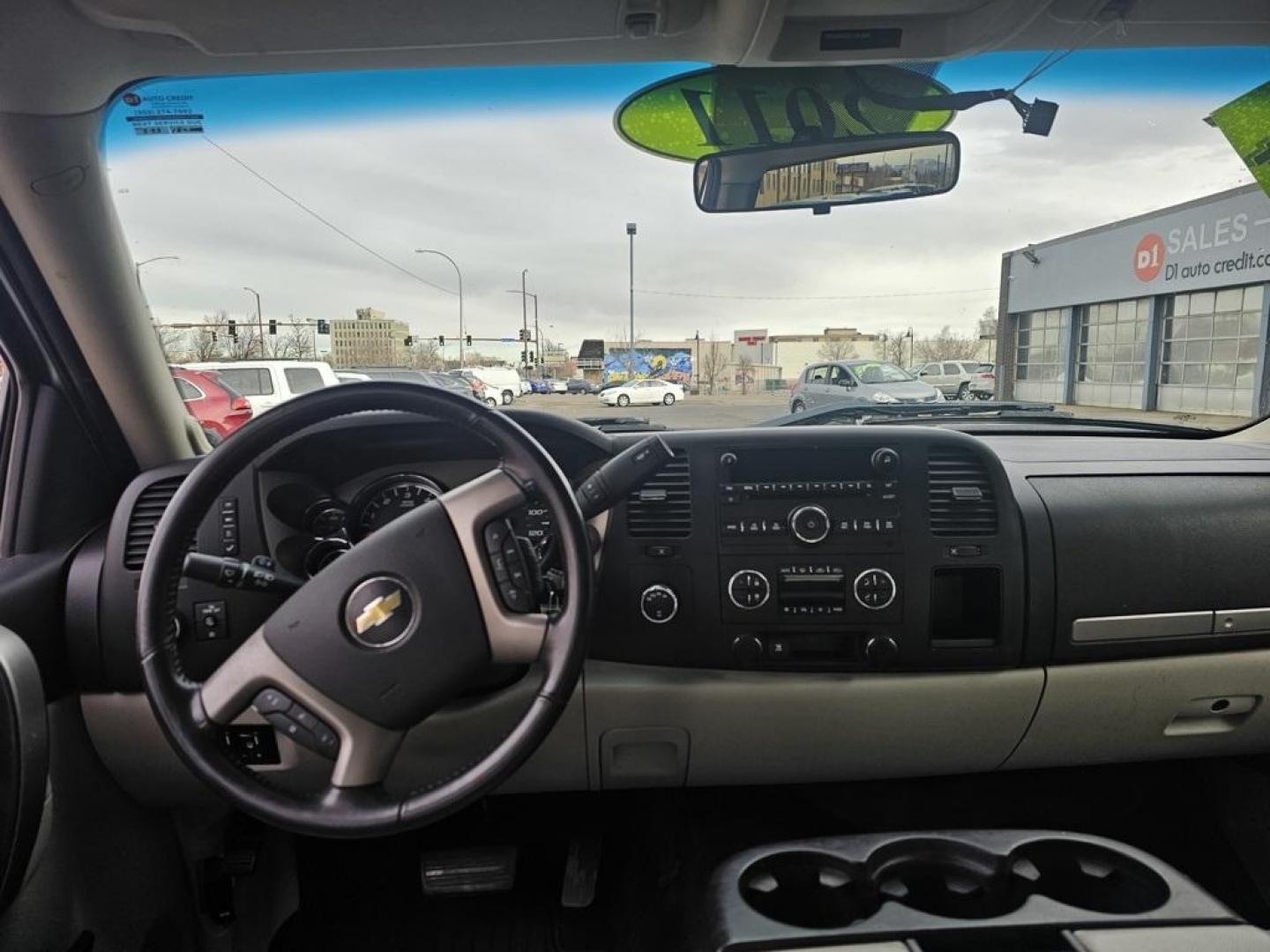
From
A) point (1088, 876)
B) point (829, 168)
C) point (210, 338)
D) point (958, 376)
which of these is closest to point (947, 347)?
point (958, 376)

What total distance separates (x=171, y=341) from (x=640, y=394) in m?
1.31

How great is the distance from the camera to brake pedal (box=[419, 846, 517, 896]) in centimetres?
233

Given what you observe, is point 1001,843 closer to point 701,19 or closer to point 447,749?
point 447,749

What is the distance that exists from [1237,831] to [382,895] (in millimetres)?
2535

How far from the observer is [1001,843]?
5.35 ft

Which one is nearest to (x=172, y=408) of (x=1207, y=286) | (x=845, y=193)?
(x=845, y=193)

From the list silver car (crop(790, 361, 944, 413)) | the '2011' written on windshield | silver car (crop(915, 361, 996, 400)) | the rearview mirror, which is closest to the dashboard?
silver car (crop(790, 361, 944, 413))

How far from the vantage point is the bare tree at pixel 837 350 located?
93.1 inches

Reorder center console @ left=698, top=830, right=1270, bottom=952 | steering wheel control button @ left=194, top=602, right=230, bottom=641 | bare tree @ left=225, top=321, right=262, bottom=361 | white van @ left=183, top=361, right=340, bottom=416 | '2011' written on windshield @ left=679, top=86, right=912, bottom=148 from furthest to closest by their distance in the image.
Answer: bare tree @ left=225, top=321, right=262, bottom=361 < '2011' written on windshield @ left=679, top=86, right=912, bottom=148 < steering wheel control button @ left=194, top=602, right=230, bottom=641 < white van @ left=183, top=361, right=340, bottom=416 < center console @ left=698, top=830, right=1270, bottom=952

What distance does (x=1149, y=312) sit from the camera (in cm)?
260

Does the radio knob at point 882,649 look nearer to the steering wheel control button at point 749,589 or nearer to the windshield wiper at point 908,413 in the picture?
the steering wheel control button at point 749,589

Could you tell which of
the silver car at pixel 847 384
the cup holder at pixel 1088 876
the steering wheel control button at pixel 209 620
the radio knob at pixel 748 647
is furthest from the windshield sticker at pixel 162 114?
the cup holder at pixel 1088 876

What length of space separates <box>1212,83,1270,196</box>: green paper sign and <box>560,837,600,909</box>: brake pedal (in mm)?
2650

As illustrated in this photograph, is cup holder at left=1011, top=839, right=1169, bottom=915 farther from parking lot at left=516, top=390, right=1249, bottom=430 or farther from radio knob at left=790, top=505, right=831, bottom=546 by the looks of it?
parking lot at left=516, top=390, right=1249, bottom=430
